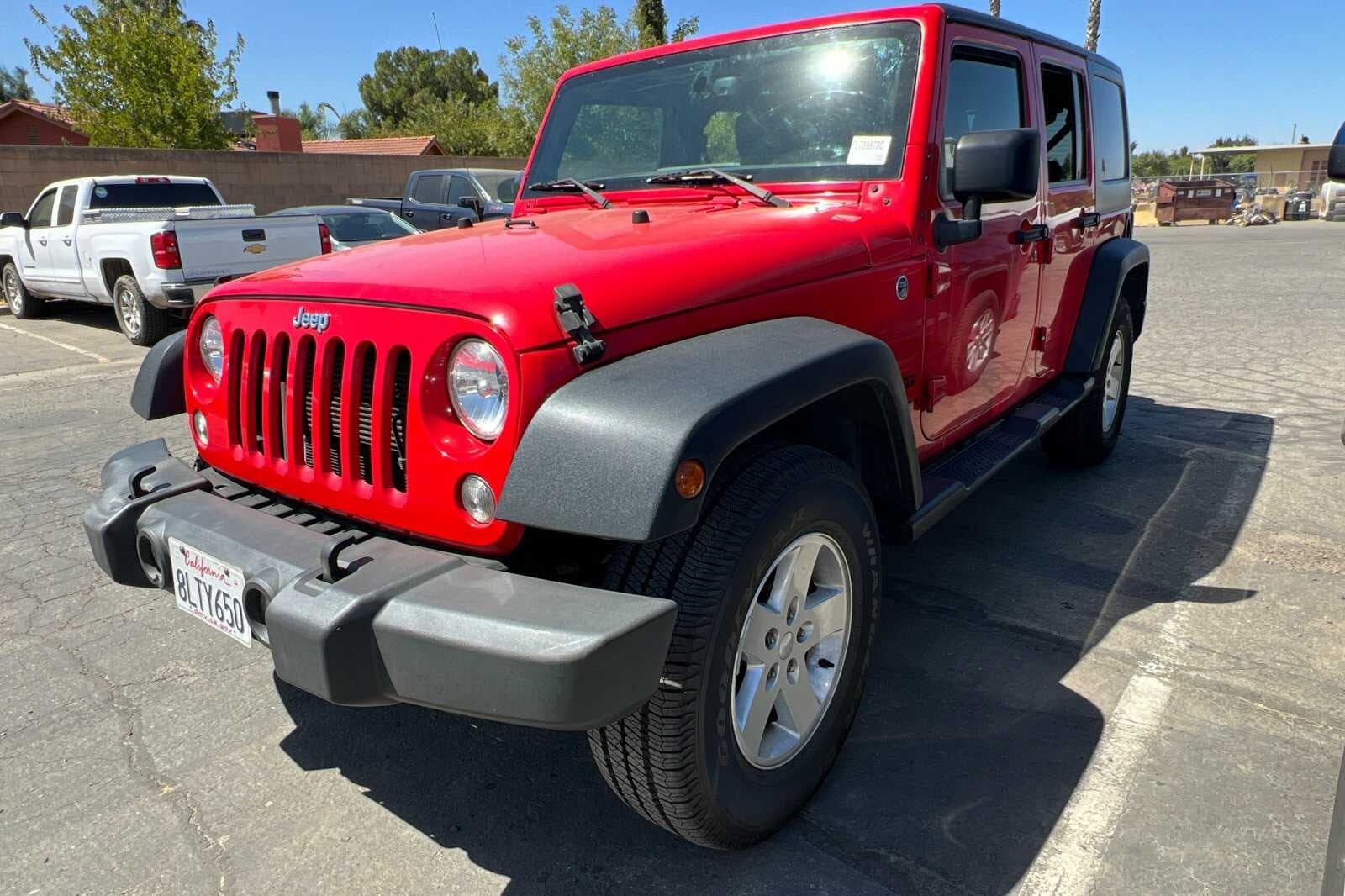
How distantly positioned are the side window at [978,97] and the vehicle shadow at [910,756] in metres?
1.53

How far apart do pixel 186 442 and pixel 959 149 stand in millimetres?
4648

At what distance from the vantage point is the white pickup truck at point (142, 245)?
30.4 feet

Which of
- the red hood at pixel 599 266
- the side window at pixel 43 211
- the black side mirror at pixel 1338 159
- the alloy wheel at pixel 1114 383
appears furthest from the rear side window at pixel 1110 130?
the side window at pixel 43 211

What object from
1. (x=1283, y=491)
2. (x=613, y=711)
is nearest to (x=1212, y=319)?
(x=1283, y=491)

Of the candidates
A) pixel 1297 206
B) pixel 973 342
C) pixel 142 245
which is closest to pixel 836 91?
pixel 973 342

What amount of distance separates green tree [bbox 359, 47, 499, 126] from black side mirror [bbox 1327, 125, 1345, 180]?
59.9 m

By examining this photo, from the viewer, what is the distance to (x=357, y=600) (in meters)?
1.79

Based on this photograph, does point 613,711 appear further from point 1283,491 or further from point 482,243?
point 1283,491

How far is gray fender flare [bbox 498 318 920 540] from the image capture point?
1701 mm

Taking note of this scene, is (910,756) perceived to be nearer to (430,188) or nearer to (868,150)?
(868,150)

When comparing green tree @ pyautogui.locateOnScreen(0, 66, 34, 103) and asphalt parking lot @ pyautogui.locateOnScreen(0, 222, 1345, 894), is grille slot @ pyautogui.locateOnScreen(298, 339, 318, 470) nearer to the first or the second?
asphalt parking lot @ pyautogui.locateOnScreen(0, 222, 1345, 894)

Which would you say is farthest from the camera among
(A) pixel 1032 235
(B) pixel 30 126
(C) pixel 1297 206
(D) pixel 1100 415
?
(B) pixel 30 126

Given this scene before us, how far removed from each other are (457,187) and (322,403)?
44.1 ft

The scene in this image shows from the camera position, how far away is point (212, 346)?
267 centimetres
